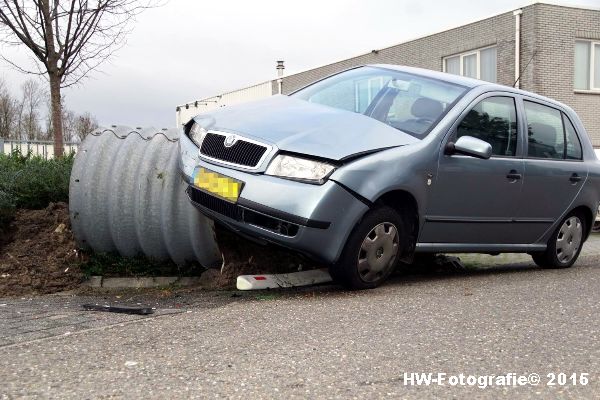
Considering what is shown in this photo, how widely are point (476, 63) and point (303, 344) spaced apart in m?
17.7

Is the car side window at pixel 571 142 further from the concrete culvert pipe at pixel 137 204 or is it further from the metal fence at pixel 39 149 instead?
the metal fence at pixel 39 149

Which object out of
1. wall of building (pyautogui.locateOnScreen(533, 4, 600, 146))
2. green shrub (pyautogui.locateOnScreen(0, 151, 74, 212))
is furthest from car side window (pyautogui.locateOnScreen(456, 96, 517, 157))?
wall of building (pyautogui.locateOnScreen(533, 4, 600, 146))

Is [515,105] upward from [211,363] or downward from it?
upward

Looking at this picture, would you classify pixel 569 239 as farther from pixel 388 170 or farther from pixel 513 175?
pixel 388 170

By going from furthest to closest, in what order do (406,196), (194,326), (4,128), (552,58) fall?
(4,128)
(552,58)
(406,196)
(194,326)

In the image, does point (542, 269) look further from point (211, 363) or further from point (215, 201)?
point (211, 363)

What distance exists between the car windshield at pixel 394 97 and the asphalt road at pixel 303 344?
1.40 metres

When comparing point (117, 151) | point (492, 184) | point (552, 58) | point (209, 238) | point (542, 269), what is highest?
point (552, 58)

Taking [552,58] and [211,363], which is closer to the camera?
[211,363]

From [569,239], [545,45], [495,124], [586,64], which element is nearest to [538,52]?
[545,45]

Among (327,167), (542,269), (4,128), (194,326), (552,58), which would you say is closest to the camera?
(194,326)

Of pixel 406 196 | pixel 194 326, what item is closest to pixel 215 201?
pixel 194 326

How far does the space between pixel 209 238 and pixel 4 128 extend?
40.7m

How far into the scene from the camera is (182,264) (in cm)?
572
